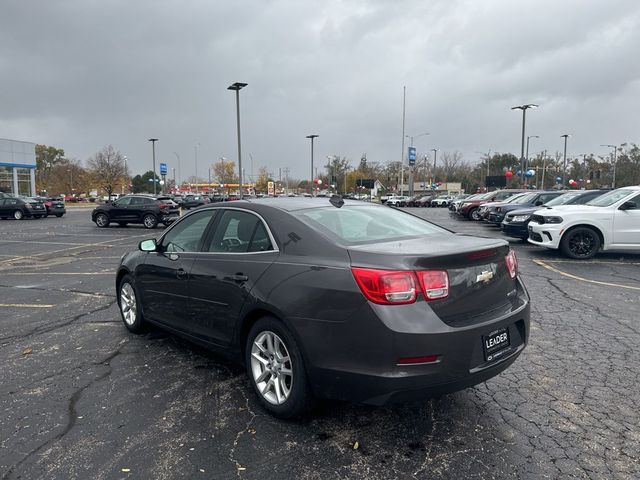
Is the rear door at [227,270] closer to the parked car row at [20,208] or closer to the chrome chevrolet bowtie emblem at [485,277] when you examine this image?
the chrome chevrolet bowtie emblem at [485,277]

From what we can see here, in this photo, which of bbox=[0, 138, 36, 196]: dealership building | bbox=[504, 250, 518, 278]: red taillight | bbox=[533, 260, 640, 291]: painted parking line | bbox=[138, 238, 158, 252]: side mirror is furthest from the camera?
bbox=[0, 138, 36, 196]: dealership building

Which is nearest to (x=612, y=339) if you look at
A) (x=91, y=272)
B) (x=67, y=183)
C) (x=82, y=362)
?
(x=82, y=362)

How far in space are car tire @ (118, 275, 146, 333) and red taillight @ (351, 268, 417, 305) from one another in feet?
10.6

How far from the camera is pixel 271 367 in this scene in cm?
339

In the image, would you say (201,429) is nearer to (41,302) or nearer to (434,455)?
(434,455)

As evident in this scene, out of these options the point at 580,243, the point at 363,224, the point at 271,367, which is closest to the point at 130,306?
the point at 271,367

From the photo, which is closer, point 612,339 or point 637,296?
point 612,339

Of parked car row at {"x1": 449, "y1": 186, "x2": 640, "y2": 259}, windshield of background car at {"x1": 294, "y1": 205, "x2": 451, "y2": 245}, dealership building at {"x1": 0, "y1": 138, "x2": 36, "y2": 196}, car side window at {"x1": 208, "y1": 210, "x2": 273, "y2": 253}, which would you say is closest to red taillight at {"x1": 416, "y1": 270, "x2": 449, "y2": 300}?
windshield of background car at {"x1": 294, "y1": 205, "x2": 451, "y2": 245}

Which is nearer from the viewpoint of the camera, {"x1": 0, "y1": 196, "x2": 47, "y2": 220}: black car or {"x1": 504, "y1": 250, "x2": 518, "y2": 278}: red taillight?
{"x1": 504, "y1": 250, "x2": 518, "y2": 278}: red taillight

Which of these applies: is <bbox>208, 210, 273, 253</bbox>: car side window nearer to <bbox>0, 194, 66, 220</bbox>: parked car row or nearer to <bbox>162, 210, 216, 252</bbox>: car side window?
<bbox>162, 210, 216, 252</bbox>: car side window

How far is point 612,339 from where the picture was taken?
16.4 feet

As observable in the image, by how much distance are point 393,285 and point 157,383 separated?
240 centimetres

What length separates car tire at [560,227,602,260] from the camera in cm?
1075

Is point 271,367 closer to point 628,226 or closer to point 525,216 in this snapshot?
point 628,226
